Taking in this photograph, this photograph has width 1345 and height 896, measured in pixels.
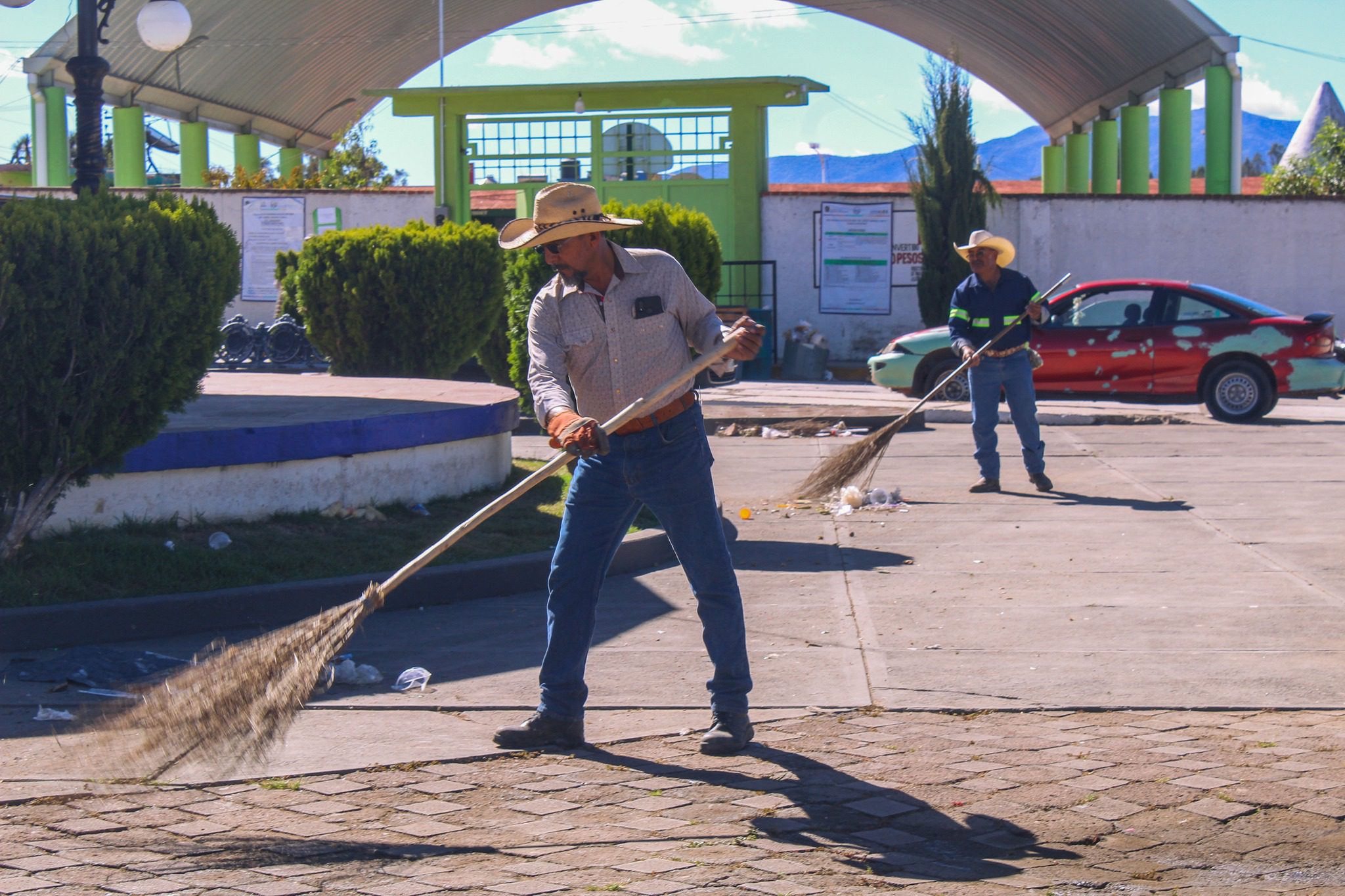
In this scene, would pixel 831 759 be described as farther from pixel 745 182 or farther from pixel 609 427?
pixel 745 182

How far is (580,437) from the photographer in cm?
443

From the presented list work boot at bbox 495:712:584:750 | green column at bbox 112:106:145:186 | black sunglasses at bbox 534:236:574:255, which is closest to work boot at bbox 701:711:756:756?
work boot at bbox 495:712:584:750

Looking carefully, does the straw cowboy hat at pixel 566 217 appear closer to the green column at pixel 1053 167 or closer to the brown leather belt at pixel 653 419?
the brown leather belt at pixel 653 419

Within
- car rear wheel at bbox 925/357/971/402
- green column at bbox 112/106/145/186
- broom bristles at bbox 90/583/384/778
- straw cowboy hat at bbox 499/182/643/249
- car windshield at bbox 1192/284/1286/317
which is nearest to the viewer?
broom bristles at bbox 90/583/384/778

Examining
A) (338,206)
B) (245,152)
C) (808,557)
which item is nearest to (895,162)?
(245,152)

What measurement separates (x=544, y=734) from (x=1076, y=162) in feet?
120

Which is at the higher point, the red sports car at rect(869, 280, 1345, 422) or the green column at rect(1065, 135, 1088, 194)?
the green column at rect(1065, 135, 1088, 194)

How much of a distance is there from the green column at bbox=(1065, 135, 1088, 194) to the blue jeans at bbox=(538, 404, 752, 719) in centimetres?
3566

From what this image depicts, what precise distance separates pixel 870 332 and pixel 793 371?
1.69m

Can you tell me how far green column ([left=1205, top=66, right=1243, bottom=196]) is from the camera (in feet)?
89.4

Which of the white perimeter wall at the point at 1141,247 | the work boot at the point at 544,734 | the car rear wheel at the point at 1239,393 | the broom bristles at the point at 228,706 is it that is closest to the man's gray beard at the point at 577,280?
the broom bristles at the point at 228,706

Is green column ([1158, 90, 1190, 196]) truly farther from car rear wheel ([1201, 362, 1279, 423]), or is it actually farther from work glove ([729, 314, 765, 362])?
work glove ([729, 314, 765, 362])

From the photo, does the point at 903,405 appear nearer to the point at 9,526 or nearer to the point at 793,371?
the point at 793,371

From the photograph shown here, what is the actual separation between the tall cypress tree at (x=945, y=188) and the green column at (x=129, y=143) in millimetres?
17769
